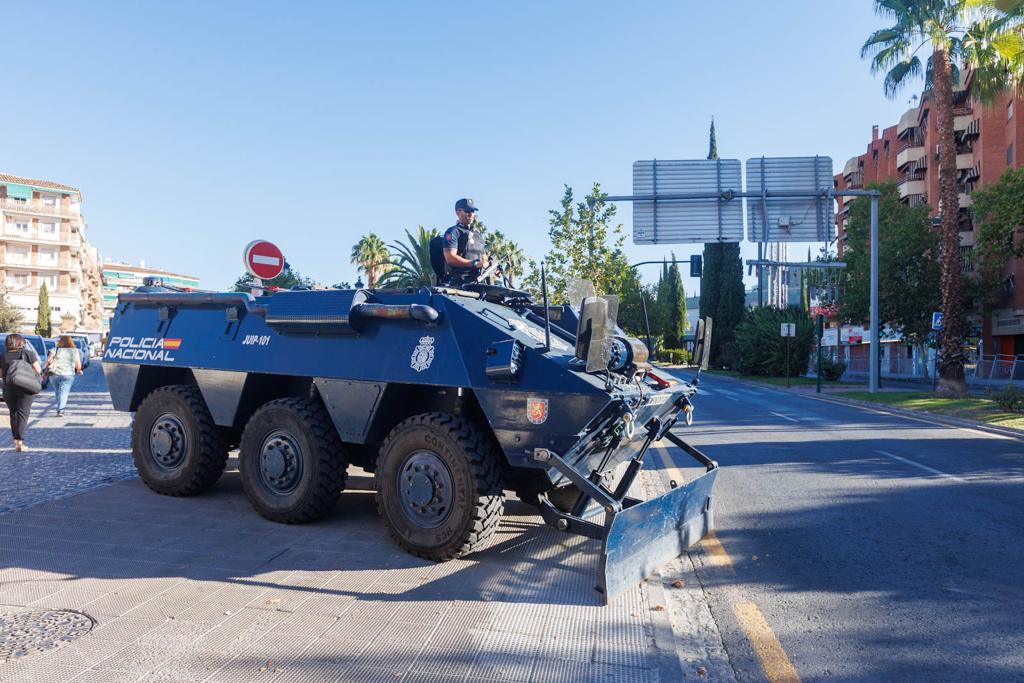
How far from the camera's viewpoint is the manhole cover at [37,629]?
146 inches

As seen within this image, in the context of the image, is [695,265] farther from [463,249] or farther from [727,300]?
[727,300]

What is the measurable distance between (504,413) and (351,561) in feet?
4.79

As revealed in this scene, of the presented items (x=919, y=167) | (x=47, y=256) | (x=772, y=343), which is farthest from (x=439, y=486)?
(x=47, y=256)

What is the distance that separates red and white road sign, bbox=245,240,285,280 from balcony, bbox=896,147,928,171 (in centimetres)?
5459

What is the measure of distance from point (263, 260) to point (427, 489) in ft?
14.8

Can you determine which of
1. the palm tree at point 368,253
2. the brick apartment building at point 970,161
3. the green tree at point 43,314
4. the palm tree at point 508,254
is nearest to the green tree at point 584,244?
the palm tree at point 508,254

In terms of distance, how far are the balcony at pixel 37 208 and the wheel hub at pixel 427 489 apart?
80.6 m

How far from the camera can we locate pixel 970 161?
45.2 metres

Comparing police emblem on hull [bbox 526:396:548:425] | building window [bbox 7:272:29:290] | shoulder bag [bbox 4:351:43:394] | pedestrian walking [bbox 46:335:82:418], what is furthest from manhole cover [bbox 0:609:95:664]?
building window [bbox 7:272:29:290]

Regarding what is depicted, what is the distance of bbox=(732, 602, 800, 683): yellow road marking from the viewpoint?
3.65 metres

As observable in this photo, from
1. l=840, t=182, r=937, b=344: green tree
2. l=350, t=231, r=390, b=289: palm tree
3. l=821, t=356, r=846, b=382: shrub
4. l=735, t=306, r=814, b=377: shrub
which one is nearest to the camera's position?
l=840, t=182, r=937, b=344: green tree

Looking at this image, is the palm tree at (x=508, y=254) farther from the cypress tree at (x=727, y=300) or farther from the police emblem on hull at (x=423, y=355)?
the cypress tree at (x=727, y=300)

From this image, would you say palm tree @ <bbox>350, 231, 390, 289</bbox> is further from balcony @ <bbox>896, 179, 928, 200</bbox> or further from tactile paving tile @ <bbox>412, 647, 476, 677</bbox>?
tactile paving tile @ <bbox>412, 647, 476, 677</bbox>

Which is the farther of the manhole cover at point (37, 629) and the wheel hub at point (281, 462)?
the wheel hub at point (281, 462)
